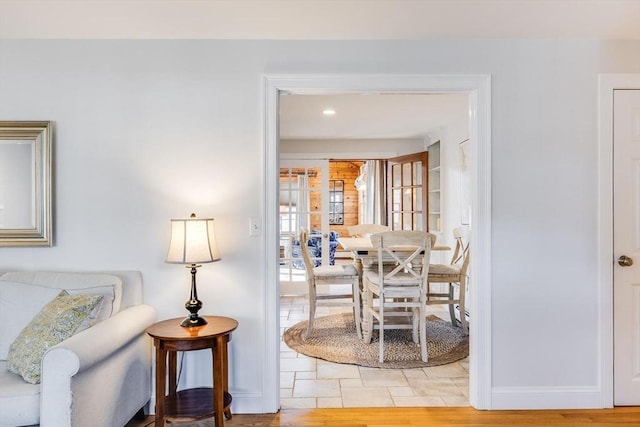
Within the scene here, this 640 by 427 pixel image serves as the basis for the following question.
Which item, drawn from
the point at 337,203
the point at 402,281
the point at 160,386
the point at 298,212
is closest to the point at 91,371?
the point at 160,386

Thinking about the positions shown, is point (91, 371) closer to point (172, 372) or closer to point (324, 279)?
point (172, 372)

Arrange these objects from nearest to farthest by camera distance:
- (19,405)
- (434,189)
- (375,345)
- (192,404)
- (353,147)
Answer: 1. (19,405)
2. (192,404)
3. (375,345)
4. (434,189)
5. (353,147)

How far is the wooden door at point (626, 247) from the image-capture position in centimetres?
263

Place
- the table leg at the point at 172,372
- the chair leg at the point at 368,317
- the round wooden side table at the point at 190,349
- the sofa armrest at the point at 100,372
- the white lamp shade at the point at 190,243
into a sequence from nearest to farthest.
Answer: the sofa armrest at the point at 100,372
the round wooden side table at the point at 190,349
the white lamp shade at the point at 190,243
the table leg at the point at 172,372
the chair leg at the point at 368,317

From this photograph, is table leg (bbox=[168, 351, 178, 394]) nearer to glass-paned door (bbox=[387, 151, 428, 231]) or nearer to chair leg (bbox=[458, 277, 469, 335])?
chair leg (bbox=[458, 277, 469, 335])

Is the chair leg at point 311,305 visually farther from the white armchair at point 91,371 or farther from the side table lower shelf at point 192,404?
the white armchair at point 91,371

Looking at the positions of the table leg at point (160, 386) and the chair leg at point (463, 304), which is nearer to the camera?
the table leg at point (160, 386)

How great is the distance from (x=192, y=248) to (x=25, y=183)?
1176mm

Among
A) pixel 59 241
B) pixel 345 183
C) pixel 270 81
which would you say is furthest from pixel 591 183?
pixel 345 183

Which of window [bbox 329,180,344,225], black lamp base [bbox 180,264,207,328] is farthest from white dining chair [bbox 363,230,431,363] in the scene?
window [bbox 329,180,344,225]

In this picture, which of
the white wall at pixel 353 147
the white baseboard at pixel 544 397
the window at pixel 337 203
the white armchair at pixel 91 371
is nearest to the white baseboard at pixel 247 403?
the white armchair at pixel 91 371

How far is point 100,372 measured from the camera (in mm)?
1969

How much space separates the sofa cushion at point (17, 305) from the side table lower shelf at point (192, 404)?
2.72 ft

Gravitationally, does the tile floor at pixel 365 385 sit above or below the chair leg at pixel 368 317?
below
